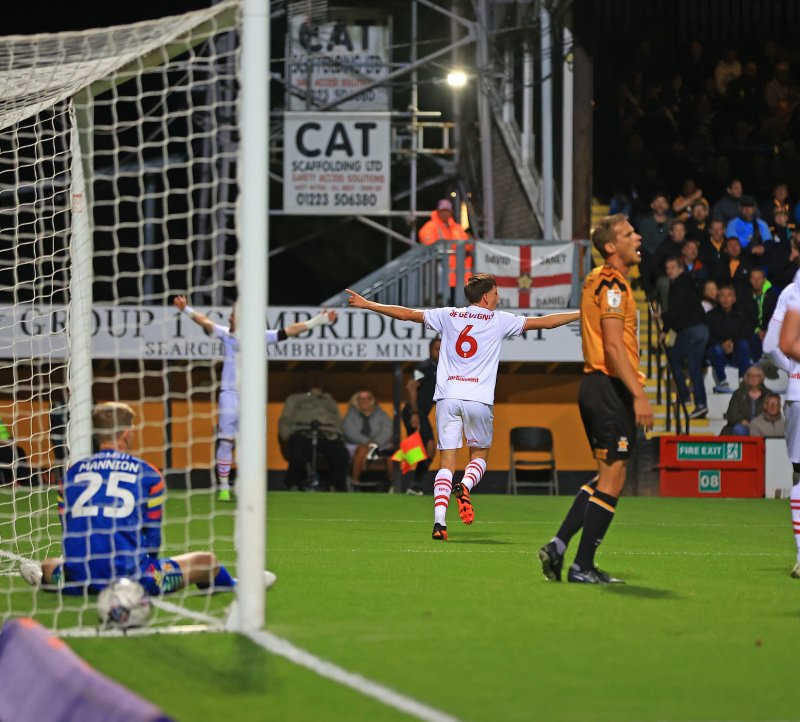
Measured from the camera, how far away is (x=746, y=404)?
20578mm

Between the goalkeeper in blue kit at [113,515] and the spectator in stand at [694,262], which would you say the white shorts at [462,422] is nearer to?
the goalkeeper in blue kit at [113,515]

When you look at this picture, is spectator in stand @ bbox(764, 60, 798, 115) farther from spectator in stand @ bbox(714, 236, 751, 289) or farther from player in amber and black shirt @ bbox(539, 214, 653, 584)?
player in amber and black shirt @ bbox(539, 214, 653, 584)

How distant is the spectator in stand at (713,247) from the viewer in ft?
71.5

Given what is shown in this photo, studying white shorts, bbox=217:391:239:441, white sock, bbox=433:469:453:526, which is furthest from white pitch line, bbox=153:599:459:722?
white shorts, bbox=217:391:239:441

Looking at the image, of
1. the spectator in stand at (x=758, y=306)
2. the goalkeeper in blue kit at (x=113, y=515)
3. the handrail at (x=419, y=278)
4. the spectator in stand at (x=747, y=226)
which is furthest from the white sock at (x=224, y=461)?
the spectator in stand at (x=747, y=226)

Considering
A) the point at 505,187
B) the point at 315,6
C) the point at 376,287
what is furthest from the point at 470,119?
the point at 376,287

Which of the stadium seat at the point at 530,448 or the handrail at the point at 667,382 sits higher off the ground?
the handrail at the point at 667,382

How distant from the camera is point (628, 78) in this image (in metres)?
26.2

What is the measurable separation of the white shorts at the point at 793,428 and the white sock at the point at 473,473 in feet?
8.85

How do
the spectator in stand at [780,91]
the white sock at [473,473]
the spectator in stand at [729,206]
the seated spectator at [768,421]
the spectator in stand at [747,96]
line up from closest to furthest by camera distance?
the white sock at [473,473], the seated spectator at [768,421], the spectator in stand at [729,206], the spectator in stand at [747,96], the spectator in stand at [780,91]

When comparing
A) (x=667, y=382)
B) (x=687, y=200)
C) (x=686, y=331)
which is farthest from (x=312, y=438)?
(x=687, y=200)

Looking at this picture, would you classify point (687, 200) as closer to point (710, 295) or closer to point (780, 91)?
point (710, 295)

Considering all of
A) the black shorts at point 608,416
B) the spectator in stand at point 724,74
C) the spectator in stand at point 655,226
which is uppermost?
the spectator in stand at point 724,74

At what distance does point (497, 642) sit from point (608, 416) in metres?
2.04
